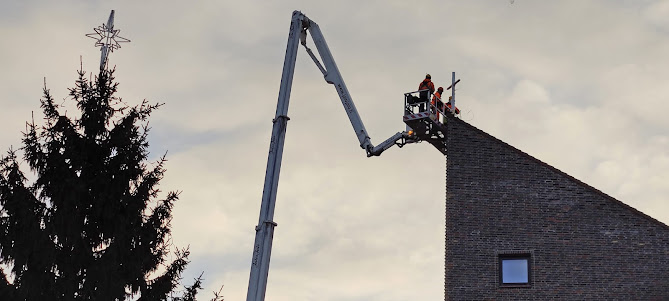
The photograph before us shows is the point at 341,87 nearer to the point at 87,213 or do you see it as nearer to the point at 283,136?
the point at 283,136

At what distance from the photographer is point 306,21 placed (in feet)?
99.2

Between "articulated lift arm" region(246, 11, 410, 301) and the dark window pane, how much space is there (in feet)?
19.1

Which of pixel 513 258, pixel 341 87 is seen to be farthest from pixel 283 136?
pixel 513 258

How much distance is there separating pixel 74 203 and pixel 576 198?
1446 cm

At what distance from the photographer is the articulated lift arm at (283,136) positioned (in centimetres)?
2516

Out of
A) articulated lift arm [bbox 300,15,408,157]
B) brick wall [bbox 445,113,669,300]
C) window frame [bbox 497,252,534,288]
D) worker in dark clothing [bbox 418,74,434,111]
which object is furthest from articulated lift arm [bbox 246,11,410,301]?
window frame [bbox 497,252,534,288]

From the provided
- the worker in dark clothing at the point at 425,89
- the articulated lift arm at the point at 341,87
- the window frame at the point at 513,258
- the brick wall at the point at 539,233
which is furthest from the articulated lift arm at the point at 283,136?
the window frame at the point at 513,258

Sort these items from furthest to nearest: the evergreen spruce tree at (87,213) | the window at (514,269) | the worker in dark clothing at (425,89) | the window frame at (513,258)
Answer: the worker in dark clothing at (425,89) < the window at (514,269) < the window frame at (513,258) < the evergreen spruce tree at (87,213)

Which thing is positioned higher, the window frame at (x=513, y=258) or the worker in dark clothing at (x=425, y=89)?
the worker in dark clothing at (x=425, y=89)

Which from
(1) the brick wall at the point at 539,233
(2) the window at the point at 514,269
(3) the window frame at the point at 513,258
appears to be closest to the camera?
(1) the brick wall at the point at 539,233

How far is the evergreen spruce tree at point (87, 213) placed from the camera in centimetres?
2077

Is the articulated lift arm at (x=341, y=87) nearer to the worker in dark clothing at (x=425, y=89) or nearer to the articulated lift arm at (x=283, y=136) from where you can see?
the articulated lift arm at (x=283, y=136)

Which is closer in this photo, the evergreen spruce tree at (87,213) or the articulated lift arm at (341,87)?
the evergreen spruce tree at (87,213)

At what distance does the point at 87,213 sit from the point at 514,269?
12.6 m
